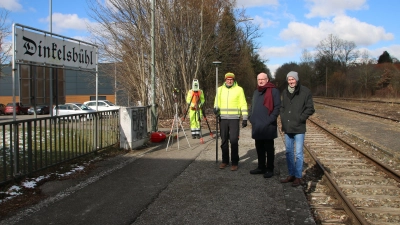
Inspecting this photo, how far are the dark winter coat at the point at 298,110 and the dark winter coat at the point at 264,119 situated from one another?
441 mm

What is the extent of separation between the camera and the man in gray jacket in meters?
5.97

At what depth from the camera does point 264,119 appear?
21.5 feet

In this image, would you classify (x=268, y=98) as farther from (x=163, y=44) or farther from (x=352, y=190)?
(x=163, y=44)

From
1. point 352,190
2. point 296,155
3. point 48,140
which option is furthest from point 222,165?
point 48,140

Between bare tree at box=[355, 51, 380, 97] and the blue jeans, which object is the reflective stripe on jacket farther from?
bare tree at box=[355, 51, 380, 97]

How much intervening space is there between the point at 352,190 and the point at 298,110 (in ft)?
5.42

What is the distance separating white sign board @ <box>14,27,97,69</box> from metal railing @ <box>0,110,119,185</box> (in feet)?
4.18

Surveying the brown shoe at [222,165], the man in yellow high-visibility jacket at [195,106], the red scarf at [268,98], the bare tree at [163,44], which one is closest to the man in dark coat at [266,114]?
the red scarf at [268,98]

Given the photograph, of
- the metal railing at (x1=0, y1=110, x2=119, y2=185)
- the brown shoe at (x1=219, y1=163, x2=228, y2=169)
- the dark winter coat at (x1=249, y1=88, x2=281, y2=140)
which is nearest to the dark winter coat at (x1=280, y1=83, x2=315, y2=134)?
the dark winter coat at (x1=249, y1=88, x2=281, y2=140)

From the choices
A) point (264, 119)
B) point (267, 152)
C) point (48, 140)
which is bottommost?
point (267, 152)

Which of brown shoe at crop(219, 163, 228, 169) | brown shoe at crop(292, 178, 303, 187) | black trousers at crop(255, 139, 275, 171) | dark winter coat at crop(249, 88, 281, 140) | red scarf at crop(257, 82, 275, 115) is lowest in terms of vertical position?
brown shoe at crop(292, 178, 303, 187)

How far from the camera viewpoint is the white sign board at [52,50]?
668 cm

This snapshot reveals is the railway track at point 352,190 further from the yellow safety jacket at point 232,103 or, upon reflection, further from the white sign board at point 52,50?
the white sign board at point 52,50

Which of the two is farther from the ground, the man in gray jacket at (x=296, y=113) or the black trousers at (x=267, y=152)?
the man in gray jacket at (x=296, y=113)
